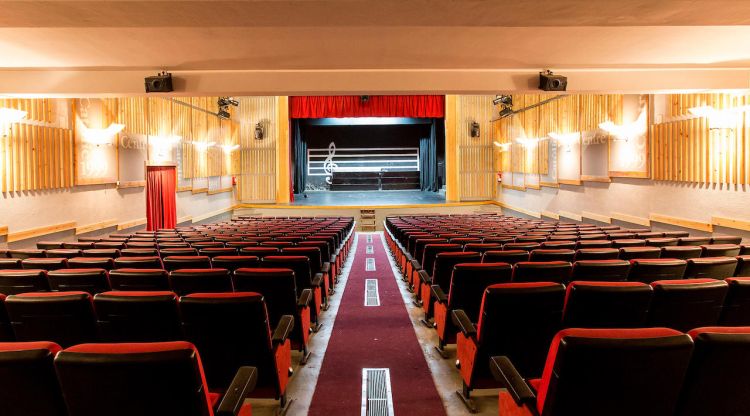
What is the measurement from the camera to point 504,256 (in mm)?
4270

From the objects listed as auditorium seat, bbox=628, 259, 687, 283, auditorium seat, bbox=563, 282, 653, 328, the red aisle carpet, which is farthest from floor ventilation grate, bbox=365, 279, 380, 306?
auditorium seat, bbox=563, 282, 653, 328

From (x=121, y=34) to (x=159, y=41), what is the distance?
424 millimetres

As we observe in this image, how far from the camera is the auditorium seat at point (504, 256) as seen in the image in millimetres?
4230

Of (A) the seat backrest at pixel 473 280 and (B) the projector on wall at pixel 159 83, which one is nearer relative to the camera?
(A) the seat backrest at pixel 473 280

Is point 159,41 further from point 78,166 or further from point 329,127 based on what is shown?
point 329,127

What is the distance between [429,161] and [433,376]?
21190 mm

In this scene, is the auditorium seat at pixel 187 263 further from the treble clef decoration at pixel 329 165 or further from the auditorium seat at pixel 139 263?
the treble clef decoration at pixel 329 165

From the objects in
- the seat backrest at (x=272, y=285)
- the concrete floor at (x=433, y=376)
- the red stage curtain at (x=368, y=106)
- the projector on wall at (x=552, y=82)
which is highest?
the red stage curtain at (x=368, y=106)

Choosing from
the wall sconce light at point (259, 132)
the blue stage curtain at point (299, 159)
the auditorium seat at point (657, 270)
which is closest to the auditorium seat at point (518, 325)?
the auditorium seat at point (657, 270)

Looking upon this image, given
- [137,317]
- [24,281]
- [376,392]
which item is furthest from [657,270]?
[24,281]

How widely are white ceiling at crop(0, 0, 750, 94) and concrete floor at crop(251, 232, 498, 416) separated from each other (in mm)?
2804

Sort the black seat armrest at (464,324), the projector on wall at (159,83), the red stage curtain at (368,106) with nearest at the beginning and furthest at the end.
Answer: the black seat armrest at (464,324)
the projector on wall at (159,83)
the red stage curtain at (368,106)

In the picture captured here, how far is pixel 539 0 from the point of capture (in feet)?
11.8

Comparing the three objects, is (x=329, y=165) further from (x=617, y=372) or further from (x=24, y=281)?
(x=617, y=372)
